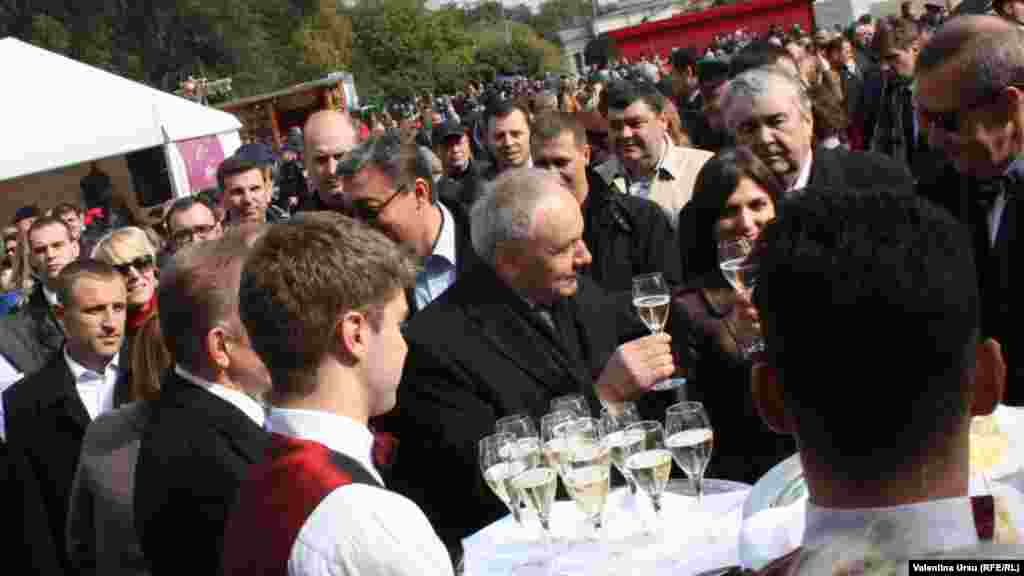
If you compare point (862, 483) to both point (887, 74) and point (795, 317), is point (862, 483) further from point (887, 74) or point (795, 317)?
point (887, 74)

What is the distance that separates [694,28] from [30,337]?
47.7m

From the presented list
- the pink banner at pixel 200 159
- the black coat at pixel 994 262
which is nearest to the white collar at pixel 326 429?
the black coat at pixel 994 262

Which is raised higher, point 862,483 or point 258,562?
point 862,483

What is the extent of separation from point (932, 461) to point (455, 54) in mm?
78559

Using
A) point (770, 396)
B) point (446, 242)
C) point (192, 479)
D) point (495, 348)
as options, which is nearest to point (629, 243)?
point (446, 242)

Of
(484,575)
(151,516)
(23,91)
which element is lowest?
(484,575)

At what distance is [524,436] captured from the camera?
8.69ft

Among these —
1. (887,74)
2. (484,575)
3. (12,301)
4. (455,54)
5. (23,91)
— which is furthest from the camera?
(455,54)

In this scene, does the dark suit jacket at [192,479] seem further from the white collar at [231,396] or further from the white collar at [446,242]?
the white collar at [446,242]

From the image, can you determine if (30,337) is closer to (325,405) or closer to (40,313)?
(40,313)

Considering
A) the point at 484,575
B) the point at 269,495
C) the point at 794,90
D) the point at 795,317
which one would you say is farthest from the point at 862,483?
the point at 794,90

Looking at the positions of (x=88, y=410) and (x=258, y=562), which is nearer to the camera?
(x=258, y=562)

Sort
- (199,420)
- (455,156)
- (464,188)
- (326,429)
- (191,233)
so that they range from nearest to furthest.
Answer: (326,429) → (199,420) → (191,233) → (464,188) → (455,156)

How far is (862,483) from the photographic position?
124 cm
